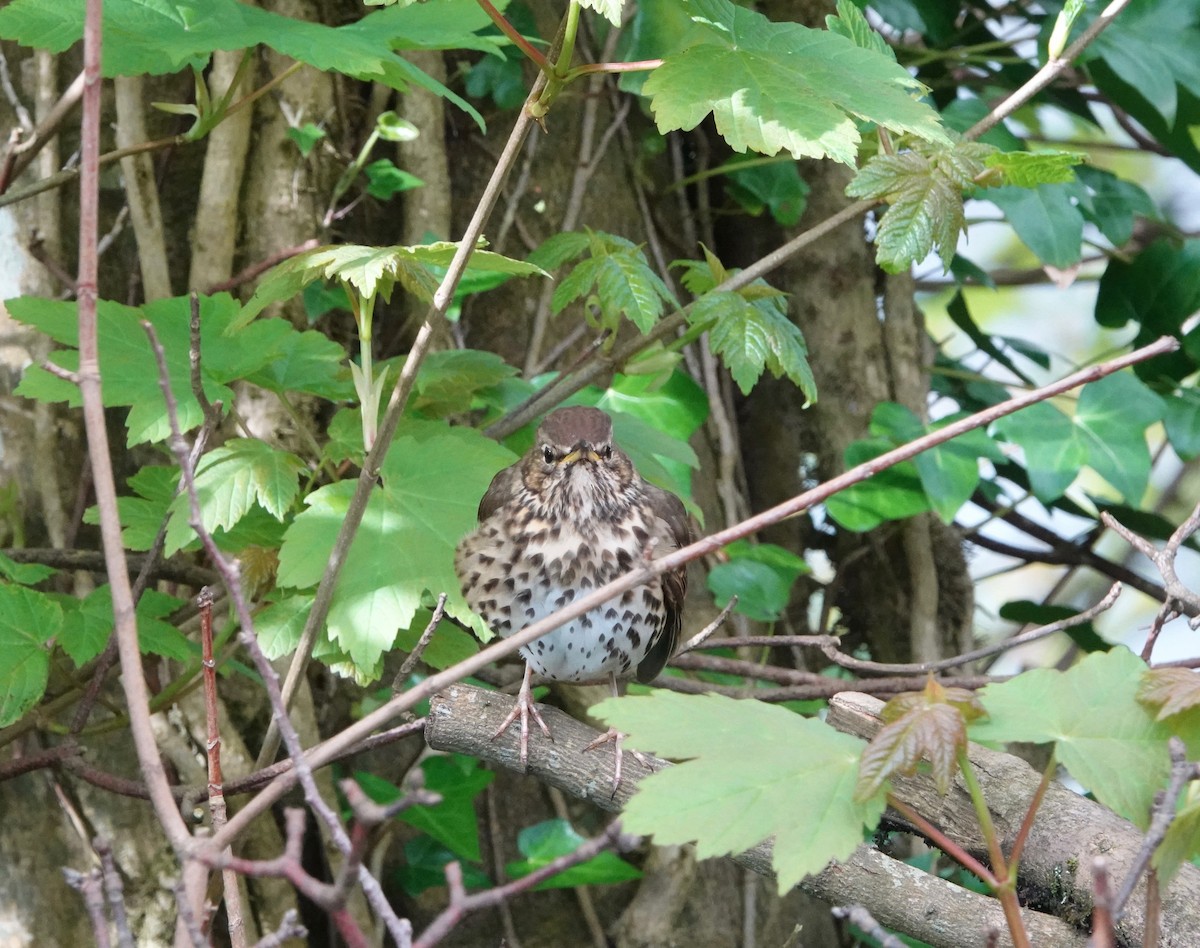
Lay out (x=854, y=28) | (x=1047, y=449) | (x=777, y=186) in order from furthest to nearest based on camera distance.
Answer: (x=777, y=186), (x=1047, y=449), (x=854, y=28)

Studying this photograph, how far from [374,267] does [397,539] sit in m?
0.42

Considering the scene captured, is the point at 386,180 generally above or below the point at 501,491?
above

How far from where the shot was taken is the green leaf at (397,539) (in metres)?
1.77

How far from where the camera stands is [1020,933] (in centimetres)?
103

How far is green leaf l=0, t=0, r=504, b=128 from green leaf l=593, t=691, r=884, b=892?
952 millimetres

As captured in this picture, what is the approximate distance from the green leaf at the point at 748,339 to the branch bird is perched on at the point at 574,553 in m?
0.32

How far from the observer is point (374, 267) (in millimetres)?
1597

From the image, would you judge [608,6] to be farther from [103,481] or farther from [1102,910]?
[1102,910]

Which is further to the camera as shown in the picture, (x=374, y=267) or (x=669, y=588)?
(x=669, y=588)

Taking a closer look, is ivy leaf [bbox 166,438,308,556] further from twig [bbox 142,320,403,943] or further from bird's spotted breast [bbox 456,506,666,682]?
twig [bbox 142,320,403,943]

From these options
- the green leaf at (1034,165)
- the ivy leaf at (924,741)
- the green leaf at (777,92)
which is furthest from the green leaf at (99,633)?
the green leaf at (1034,165)

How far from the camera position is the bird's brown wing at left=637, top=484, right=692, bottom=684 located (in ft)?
7.42

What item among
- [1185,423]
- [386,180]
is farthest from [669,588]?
[1185,423]

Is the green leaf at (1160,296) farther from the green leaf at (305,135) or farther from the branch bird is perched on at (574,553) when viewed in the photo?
the green leaf at (305,135)
